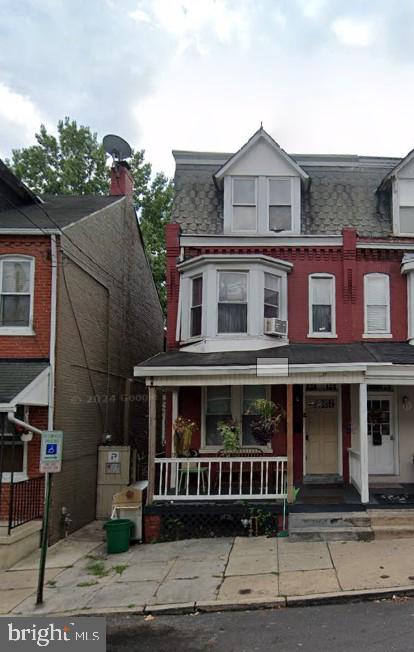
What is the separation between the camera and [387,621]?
6.14 metres

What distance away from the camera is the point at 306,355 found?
11.8m

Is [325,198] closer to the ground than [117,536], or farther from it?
farther from it

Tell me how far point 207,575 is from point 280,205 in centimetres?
946

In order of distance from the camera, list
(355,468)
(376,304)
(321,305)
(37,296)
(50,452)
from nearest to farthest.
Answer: (50,452), (37,296), (355,468), (376,304), (321,305)

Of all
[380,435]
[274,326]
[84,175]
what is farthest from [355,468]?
[84,175]

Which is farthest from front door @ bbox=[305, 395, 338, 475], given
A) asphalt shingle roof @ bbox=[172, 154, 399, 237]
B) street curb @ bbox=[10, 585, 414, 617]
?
street curb @ bbox=[10, 585, 414, 617]

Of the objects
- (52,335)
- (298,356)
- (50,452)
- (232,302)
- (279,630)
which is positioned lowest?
(279,630)

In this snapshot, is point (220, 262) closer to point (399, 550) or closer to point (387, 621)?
point (399, 550)

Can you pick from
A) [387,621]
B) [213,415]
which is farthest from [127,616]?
[213,415]

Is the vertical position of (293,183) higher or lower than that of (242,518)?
higher

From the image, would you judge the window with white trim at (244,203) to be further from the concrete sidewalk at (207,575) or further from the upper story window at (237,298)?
the concrete sidewalk at (207,575)

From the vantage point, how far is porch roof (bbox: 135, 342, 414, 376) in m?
11.1

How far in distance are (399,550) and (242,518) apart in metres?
3.02

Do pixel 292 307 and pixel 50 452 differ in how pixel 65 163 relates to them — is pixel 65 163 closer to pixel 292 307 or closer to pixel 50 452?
pixel 292 307
